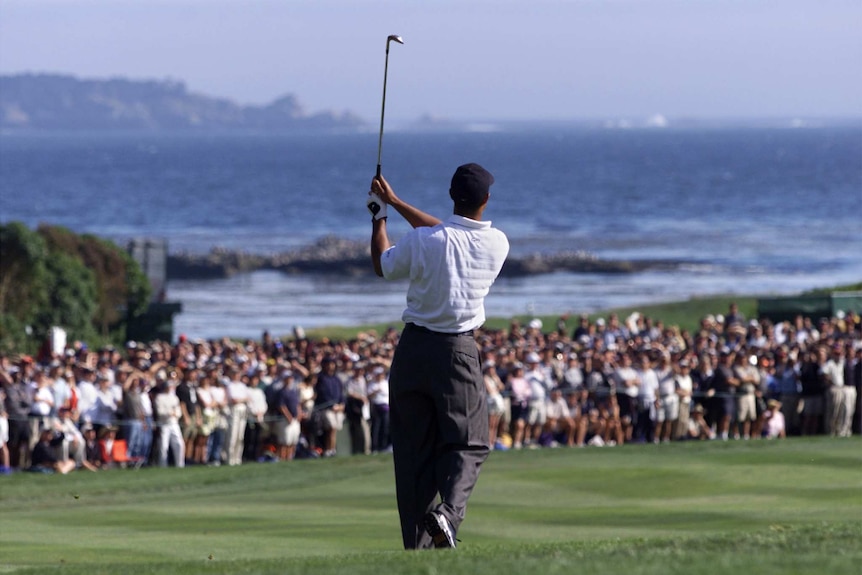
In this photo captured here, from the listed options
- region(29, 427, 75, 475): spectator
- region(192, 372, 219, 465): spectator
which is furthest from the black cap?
region(192, 372, 219, 465): spectator

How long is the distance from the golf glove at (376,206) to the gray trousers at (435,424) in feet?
1.89

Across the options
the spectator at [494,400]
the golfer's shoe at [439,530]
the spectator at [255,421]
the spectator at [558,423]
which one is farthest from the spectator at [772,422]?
the golfer's shoe at [439,530]

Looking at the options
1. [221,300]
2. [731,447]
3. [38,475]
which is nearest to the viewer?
[38,475]

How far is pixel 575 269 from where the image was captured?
7681 cm

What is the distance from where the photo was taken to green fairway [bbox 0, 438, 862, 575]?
6578 mm

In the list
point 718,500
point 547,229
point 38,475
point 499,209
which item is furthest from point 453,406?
point 499,209

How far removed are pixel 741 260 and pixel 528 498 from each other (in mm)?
67218

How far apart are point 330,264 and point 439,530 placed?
72.6 metres

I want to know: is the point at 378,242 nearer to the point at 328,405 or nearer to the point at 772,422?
the point at 328,405

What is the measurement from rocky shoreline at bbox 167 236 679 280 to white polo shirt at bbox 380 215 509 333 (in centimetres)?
6703

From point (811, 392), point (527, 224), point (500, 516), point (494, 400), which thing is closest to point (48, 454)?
point (494, 400)

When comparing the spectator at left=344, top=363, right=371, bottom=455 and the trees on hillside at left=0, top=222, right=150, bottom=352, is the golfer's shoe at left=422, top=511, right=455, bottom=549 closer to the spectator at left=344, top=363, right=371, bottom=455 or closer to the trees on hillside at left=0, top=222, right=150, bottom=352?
the spectator at left=344, top=363, right=371, bottom=455

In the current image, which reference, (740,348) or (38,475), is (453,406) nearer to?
(38,475)

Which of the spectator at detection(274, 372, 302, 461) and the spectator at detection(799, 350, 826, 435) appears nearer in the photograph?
the spectator at detection(274, 372, 302, 461)
